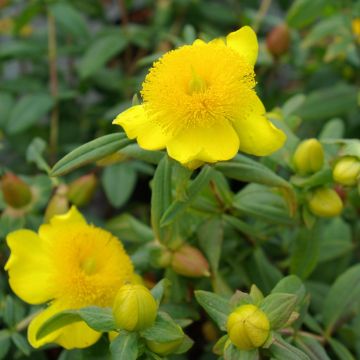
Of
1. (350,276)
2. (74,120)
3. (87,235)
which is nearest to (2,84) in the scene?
(74,120)

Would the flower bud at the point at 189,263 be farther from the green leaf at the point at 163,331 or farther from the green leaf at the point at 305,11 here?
the green leaf at the point at 305,11

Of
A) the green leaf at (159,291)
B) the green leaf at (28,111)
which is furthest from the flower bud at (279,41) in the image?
the green leaf at (159,291)

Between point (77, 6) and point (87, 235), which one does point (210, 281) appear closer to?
point (87, 235)

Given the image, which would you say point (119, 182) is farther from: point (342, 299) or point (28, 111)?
point (342, 299)

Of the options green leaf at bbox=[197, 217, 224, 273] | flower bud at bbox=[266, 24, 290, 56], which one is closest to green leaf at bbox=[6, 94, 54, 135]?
flower bud at bbox=[266, 24, 290, 56]

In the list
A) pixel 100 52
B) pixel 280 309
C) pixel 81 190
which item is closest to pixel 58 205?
pixel 81 190

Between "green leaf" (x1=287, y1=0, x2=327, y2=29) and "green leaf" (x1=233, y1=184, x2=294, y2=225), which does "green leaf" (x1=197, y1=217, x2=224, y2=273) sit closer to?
"green leaf" (x1=233, y1=184, x2=294, y2=225)
